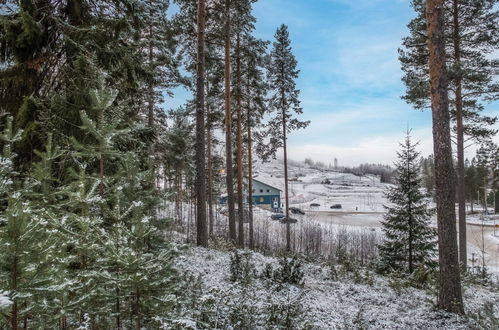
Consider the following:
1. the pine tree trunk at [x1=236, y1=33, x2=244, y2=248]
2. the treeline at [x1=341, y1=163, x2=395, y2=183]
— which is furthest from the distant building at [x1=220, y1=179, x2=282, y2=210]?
the treeline at [x1=341, y1=163, x2=395, y2=183]

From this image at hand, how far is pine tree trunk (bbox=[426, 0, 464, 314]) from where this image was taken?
17.0 ft

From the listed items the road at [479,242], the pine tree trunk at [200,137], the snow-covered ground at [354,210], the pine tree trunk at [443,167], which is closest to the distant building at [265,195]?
the snow-covered ground at [354,210]

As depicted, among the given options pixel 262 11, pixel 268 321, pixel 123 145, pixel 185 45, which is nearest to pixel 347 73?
pixel 262 11

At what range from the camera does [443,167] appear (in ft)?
17.0

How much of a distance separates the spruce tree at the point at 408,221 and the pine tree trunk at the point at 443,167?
5.94 meters

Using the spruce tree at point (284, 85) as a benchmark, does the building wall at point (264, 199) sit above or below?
below

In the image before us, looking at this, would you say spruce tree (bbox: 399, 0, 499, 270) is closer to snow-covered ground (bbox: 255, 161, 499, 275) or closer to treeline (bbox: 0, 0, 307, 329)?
snow-covered ground (bbox: 255, 161, 499, 275)

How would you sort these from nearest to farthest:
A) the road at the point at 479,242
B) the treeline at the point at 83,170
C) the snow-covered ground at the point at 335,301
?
the treeline at the point at 83,170 < the snow-covered ground at the point at 335,301 < the road at the point at 479,242

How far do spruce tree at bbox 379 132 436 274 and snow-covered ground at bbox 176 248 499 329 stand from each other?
3.36m

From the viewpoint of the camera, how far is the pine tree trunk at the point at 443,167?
5.18 metres

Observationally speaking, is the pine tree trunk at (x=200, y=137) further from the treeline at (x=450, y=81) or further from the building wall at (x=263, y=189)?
the building wall at (x=263, y=189)

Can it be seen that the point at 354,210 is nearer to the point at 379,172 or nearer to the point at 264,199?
the point at 264,199

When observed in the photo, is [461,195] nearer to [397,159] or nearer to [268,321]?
[397,159]

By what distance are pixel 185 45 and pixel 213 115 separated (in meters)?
4.39
